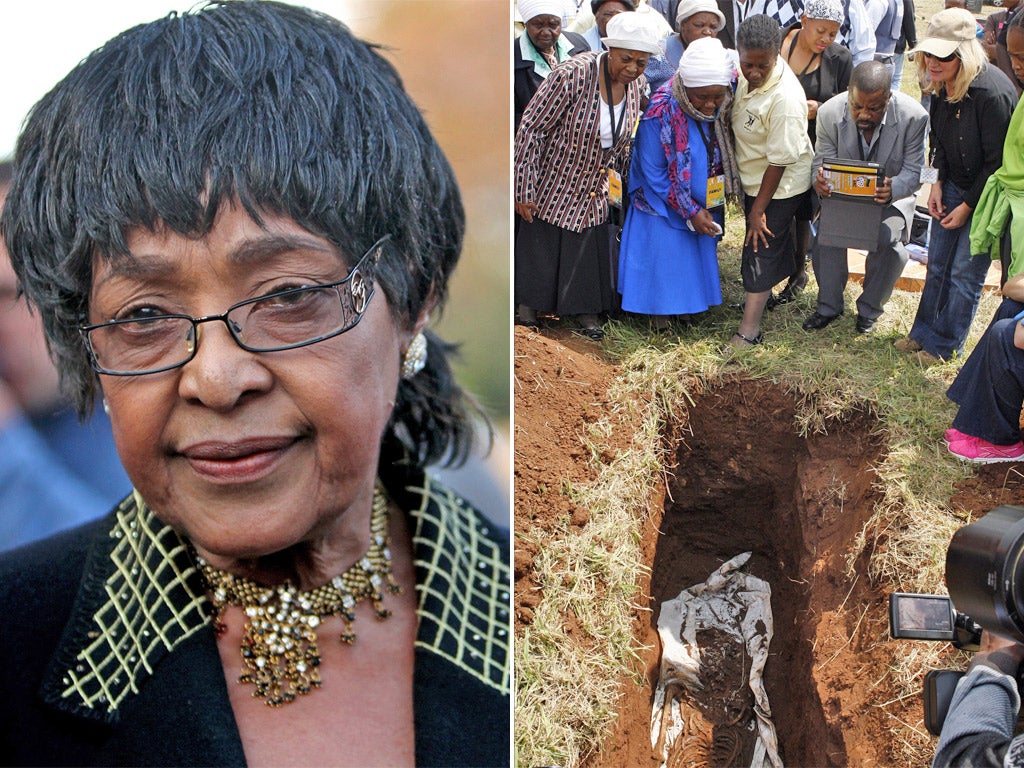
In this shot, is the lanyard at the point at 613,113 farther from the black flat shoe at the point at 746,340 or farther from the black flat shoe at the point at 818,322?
the black flat shoe at the point at 818,322

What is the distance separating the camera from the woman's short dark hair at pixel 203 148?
1.70 m

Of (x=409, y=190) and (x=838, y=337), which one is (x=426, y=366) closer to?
(x=409, y=190)

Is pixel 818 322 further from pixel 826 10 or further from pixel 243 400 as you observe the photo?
pixel 243 400

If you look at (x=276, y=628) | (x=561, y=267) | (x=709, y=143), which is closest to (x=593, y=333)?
(x=561, y=267)

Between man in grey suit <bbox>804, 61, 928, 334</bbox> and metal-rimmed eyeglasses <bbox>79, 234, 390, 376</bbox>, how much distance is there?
7.84ft

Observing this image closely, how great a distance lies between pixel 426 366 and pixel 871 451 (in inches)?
86.3

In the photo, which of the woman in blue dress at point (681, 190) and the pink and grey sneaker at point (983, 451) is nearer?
the pink and grey sneaker at point (983, 451)

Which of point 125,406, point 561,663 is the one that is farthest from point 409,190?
point 561,663

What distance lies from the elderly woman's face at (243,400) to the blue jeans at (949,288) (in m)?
2.55

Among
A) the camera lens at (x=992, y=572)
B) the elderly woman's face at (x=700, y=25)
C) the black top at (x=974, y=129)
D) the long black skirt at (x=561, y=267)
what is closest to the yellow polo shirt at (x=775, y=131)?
the elderly woman's face at (x=700, y=25)

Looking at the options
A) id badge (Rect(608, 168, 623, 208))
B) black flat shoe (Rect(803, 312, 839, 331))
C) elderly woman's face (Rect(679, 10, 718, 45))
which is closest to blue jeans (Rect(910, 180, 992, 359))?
black flat shoe (Rect(803, 312, 839, 331))

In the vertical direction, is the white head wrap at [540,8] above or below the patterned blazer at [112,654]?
above

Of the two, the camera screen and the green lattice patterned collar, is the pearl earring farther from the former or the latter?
the camera screen

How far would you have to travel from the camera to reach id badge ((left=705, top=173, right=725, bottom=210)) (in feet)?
12.7
